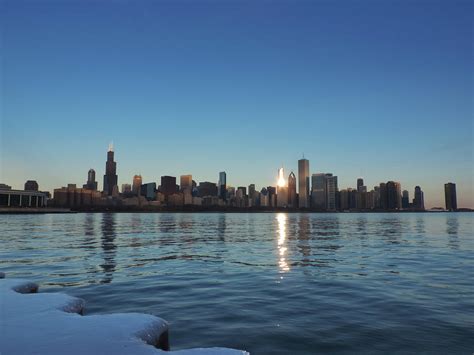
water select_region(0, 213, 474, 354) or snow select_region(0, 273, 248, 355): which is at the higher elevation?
snow select_region(0, 273, 248, 355)

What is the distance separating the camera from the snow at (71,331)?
7758 mm

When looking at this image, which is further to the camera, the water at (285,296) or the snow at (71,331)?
the water at (285,296)

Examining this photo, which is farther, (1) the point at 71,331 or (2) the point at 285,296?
(2) the point at 285,296

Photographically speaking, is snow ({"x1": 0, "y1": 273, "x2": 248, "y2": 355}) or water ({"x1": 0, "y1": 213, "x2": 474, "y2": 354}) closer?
snow ({"x1": 0, "y1": 273, "x2": 248, "y2": 355})

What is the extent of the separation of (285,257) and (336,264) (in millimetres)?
5201

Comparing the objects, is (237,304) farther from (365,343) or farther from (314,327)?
(365,343)

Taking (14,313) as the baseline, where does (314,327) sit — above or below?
below

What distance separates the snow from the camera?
305 inches

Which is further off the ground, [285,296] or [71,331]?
[71,331]

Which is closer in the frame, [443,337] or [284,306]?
[443,337]

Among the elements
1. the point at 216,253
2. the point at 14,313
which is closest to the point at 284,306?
the point at 14,313

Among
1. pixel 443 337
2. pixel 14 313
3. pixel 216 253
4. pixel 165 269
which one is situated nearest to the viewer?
pixel 14 313

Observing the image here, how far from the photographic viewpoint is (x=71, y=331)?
8.84 meters

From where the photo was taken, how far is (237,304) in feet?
50.8
